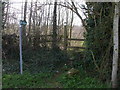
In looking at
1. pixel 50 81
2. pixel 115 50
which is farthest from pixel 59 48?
pixel 115 50

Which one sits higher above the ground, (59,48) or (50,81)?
(59,48)

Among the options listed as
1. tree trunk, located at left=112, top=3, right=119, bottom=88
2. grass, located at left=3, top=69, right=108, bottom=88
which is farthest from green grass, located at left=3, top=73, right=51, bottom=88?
tree trunk, located at left=112, top=3, right=119, bottom=88

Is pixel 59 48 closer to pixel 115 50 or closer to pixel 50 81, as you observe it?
pixel 50 81

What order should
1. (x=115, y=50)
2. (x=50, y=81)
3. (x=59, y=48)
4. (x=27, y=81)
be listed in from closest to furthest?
(x=115, y=50) → (x=27, y=81) → (x=50, y=81) → (x=59, y=48)

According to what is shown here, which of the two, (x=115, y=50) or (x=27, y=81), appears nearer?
(x=115, y=50)

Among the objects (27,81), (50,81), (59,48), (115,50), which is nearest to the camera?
(115,50)

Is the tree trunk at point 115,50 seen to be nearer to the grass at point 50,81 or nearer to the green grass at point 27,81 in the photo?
the grass at point 50,81

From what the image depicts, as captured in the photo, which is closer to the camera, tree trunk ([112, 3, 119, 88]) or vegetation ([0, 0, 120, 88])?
tree trunk ([112, 3, 119, 88])

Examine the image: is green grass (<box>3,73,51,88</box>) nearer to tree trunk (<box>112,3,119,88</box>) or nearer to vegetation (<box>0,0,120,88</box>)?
vegetation (<box>0,0,120,88</box>)

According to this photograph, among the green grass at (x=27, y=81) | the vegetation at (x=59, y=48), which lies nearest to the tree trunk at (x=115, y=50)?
the vegetation at (x=59, y=48)

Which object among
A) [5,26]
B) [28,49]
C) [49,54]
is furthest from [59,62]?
[5,26]

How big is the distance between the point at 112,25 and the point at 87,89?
1.81 metres

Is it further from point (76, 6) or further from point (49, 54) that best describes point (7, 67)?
point (76, 6)

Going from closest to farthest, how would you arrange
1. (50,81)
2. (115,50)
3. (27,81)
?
(115,50), (27,81), (50,81)
